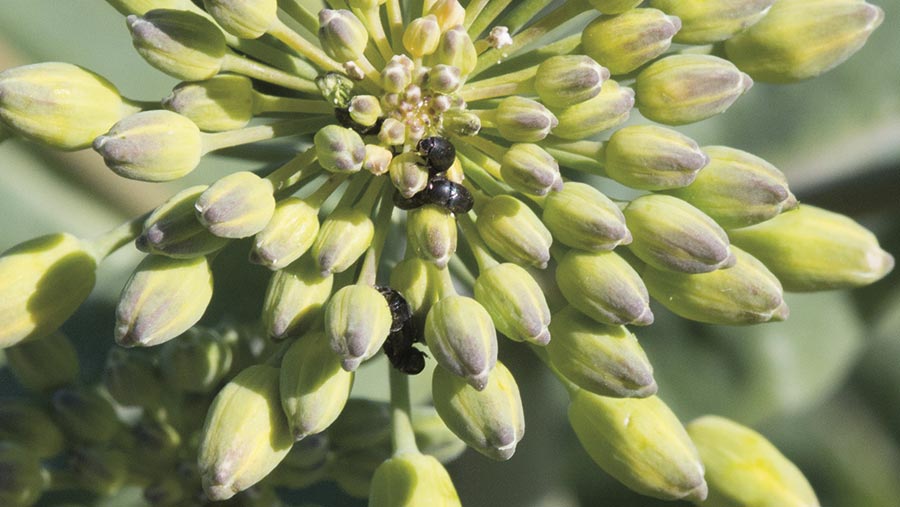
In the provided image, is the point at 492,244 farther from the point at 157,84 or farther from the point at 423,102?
the point at 157,84

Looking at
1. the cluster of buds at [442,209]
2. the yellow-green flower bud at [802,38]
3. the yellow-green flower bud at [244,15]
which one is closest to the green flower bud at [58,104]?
the cluster of buds at [442,209]

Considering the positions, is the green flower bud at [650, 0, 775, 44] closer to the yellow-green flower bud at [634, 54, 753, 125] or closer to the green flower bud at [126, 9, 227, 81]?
the yellow-green flower bud at [634, 54, 753, 125]

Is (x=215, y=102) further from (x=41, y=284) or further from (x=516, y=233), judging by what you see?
(x=516, y=233)

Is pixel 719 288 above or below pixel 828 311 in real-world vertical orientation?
above

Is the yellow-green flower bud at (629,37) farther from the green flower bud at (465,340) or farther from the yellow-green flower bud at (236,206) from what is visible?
the yellow-green flower bud at (236,206)

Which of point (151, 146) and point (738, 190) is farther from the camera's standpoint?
point (738, 190)

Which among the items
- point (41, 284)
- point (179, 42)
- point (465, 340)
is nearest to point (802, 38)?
point (465, 340)

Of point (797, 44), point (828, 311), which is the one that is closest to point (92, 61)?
point (797, 44)
